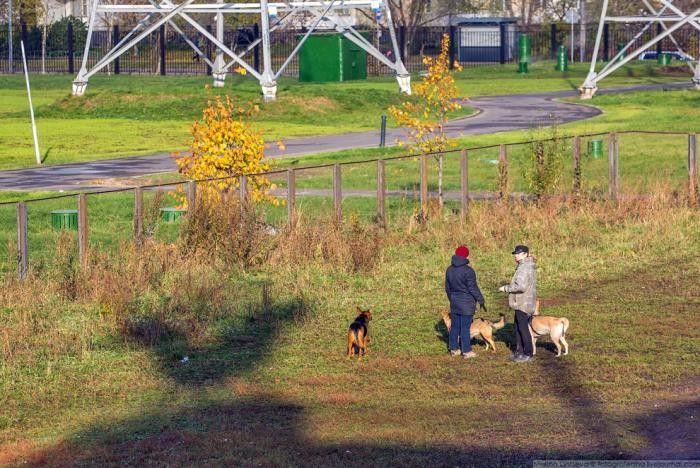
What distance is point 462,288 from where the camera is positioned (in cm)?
1391

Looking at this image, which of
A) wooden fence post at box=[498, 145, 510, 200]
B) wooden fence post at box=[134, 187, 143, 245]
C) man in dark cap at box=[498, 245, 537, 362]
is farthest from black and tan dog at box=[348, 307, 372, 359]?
wooden fence post at box=[498, 145, 510, 200]

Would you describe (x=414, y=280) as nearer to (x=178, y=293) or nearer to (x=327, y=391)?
(x=178, y=293)

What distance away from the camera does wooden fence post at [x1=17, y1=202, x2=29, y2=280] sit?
57.1ft

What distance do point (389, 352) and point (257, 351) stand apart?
58.5 inches

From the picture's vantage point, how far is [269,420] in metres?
11.6

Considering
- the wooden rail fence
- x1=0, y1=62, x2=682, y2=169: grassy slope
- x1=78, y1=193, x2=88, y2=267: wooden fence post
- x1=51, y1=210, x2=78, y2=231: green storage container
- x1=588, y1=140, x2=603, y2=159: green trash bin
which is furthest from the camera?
x1=0, y1=62, x2=682, y2=169: grassy slope

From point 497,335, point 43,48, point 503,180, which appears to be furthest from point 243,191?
point 43,48

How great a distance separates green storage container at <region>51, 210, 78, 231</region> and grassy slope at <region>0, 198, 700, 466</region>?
5106 mm

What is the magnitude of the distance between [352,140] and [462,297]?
83.0 feet

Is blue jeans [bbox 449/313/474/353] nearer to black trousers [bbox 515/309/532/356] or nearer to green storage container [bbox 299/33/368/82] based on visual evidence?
black trousers [bbox 515/309/532/356]

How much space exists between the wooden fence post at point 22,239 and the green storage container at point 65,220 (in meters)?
4.66

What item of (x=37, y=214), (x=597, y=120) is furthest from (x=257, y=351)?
(x=597, y=120)

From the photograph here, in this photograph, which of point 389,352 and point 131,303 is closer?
point 389,352

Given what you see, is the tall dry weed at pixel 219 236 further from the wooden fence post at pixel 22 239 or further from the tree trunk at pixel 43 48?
the tree trunk at pixel 43 48
